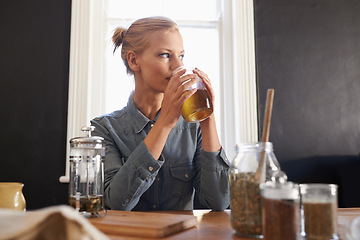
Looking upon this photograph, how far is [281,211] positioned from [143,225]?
27 cm

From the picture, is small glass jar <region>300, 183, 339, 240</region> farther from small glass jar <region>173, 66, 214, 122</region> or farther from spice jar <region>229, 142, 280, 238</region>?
small glass jar <region>173, 66, 214, 122</region>

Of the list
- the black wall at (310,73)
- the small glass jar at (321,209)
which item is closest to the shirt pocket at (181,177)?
the small glass jar at (321,209)

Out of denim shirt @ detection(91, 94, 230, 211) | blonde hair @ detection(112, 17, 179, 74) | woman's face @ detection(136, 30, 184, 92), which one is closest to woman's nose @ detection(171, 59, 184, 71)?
woman's face @ detection(136, 30, 184, 92)

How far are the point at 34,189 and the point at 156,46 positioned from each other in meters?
1.60

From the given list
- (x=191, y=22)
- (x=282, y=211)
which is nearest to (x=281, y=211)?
(x=282, y=211)

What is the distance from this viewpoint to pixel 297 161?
2744 mm

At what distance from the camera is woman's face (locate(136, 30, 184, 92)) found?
1.36 meters

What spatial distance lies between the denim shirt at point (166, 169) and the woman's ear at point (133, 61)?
130 mm

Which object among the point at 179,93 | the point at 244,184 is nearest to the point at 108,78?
the point at 179,93

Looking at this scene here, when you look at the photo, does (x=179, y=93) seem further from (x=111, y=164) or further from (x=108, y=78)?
(x=108, y=78)

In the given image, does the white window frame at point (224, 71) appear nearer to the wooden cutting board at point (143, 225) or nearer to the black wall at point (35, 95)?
the black wall at point (35, 95)

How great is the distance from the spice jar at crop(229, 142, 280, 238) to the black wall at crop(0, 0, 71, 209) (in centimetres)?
203

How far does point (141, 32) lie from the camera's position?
4.76 feet

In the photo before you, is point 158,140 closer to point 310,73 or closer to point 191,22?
point 191,22
